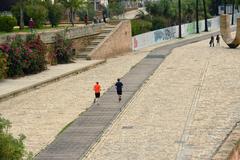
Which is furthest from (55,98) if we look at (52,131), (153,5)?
(153,5)

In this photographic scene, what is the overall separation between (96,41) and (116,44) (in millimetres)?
2635

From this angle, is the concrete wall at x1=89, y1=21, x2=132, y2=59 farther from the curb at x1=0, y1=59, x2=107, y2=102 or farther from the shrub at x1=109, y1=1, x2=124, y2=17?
the shrub at x1=109, y1=1, x2=124, y2=17

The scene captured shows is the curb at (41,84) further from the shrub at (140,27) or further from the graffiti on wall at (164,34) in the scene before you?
the graffiti on wall at (164,34)

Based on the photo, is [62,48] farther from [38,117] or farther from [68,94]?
[38,117]

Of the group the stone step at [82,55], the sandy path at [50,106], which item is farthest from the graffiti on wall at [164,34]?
the sandy path at [50,106]

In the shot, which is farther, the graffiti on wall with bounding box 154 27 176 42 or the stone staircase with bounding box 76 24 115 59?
the graffiti on wall with bounding box 154 27 176 42

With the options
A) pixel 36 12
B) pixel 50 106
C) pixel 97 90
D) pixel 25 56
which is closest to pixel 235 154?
pixel 97 90

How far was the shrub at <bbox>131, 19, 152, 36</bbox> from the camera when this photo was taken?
201ft

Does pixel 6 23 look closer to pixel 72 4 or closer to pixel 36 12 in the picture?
pixel 36 12

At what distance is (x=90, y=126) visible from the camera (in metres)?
24.2

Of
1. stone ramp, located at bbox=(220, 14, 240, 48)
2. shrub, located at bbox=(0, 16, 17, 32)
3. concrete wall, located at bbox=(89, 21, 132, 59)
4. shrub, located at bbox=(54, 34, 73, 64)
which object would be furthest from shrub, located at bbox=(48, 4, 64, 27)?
stone ramp, located at bbox=(220, 14, 240, 48)

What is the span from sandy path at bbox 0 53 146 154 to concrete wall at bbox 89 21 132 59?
6290 mm

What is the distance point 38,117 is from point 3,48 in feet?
34.3

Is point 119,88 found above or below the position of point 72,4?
below
